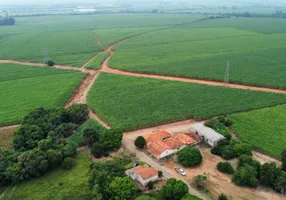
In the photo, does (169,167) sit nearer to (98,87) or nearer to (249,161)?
(249,161)

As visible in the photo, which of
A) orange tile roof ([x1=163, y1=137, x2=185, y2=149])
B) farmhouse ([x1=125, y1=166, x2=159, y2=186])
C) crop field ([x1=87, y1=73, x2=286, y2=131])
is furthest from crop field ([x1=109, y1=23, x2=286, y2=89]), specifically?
farmhouse ([x1=125, y1=166, x2=159, y2=186])

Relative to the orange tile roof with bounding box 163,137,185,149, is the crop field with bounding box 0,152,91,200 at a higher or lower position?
lower

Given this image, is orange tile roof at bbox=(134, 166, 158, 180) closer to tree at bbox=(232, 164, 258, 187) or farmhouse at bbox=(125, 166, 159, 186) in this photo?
farmhouse at bbox=(125, 166, 159, 186)

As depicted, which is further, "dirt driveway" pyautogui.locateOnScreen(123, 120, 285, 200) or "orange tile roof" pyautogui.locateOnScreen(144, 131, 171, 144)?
"orange tile roof" pyautogui.locateOnScreen(144, 131, 171, 144)

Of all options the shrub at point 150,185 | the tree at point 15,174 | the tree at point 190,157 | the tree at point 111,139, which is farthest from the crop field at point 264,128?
the tree at point 15,174

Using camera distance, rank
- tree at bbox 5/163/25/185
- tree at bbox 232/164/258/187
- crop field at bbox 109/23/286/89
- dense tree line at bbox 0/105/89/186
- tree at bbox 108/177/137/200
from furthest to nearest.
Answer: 1. crop field at bbox 109/23/286/89
2. dense tree line at bbox 0/105/89/186
3. tree at bbox 5/163/25/185
4. tree at bbox 232/164/258/187
5. tree at bbox 108/177/137/200

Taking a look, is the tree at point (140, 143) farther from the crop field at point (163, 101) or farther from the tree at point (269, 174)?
the tree at point (269, 174)

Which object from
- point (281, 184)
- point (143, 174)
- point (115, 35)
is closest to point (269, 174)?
point (281, 184)
